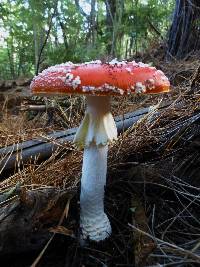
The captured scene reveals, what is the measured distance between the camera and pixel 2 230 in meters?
1.69

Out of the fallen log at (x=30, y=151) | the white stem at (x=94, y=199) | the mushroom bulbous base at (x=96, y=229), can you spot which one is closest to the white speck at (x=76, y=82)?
the white stem at (x=94, y=199)

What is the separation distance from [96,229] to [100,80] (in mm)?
857

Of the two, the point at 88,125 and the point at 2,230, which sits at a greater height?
the point at 88,125

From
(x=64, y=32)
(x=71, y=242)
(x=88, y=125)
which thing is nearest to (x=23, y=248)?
(x=71, y=242)

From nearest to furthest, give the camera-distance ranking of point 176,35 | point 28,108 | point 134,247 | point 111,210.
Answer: point 134,247 < point 111,210 < point 28,108 < point 176,35

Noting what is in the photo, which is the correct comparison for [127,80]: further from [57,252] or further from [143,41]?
[143,41]

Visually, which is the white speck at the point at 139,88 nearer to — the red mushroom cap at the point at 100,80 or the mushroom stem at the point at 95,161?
the red mushroom cap at the point at 100,80

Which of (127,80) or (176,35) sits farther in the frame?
(176,35)

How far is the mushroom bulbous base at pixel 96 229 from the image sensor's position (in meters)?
1.85

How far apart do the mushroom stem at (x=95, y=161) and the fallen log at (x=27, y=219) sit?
158mm

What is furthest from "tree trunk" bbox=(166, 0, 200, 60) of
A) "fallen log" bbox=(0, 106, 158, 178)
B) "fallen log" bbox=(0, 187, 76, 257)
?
"fallen log" bbox=(0, 187, 76, 257)

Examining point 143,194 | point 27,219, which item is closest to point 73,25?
point 143,194

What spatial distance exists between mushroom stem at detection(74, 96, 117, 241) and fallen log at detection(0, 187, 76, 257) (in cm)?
16

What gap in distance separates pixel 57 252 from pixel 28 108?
6.61ft
